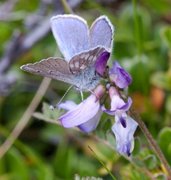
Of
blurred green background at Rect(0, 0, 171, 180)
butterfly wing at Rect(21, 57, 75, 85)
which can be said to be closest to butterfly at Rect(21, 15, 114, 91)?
butterfly wing at Rect(21, 57, 75, 85)

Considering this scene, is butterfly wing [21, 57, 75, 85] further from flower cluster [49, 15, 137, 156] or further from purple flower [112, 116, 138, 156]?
purple flower [112, 116, 138, 156]

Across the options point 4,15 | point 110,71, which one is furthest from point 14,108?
point 110,71

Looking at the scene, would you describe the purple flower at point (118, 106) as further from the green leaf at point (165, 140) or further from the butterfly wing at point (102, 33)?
the green leaf at point (165, 140)

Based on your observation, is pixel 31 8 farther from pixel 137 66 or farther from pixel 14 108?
pixel 137 66

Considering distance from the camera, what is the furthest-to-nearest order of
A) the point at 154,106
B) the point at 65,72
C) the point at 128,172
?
the point at 154,106, the point at 128,172, the point at 65,72

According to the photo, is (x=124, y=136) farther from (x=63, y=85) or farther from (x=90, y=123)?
(x=63, y=85)

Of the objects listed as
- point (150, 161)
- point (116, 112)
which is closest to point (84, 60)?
point (116, 112)
